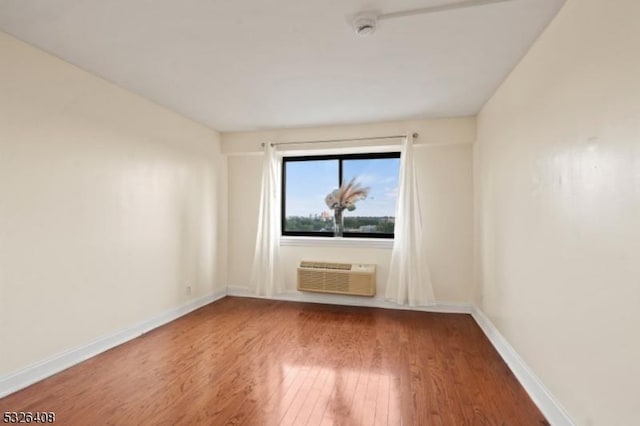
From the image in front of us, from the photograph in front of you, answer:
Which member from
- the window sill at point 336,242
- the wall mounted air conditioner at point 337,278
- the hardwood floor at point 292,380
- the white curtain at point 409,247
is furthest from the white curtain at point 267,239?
the white curtain at point 409,247

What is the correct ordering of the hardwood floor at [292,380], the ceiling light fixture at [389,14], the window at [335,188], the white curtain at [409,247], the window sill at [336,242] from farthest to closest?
the window at [335,188] < the window sill at [336,242] < the white curtain at [409,247] < the hardwood floor at [292,380] < the ceiling light fixture at [389,14]

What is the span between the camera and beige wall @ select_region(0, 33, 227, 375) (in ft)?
6.98

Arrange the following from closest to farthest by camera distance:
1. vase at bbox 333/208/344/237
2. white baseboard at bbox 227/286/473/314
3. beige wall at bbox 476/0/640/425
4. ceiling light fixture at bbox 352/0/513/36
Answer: beige wall at bbox 476/0/640/425 → ceiling light fixture at bbox 352/0/513/36 → white baseboard at bbox 227/286/473/314 → vase at bbox 333/208/344/237

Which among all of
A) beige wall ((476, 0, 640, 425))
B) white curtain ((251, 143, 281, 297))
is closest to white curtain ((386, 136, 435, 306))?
beige wall ((476, 0, 640, 425))

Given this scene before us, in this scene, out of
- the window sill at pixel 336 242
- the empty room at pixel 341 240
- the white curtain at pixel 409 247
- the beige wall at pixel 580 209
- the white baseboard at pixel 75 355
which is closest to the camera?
the beige wall at pixel 580 209

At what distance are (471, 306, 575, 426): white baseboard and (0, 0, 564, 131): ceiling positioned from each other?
220cm

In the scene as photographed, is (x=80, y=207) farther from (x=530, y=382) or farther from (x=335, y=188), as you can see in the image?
(x=530, y=382)

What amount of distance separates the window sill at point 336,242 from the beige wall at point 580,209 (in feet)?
5.75

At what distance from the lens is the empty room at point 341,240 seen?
1586mm

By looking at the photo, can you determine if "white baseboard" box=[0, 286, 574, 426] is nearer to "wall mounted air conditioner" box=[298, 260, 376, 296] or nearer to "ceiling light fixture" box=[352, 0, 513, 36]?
"wall mounted air conditioner" box=[298, 260, 376, 296]

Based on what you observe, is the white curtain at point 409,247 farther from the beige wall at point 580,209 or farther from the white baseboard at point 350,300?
the beige wall at point 580,209

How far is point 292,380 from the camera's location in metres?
2.33

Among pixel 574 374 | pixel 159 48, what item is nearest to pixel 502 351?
pixel 574 374

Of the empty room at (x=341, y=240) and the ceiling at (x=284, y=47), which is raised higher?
the ceiling at (x=284, y=47)
